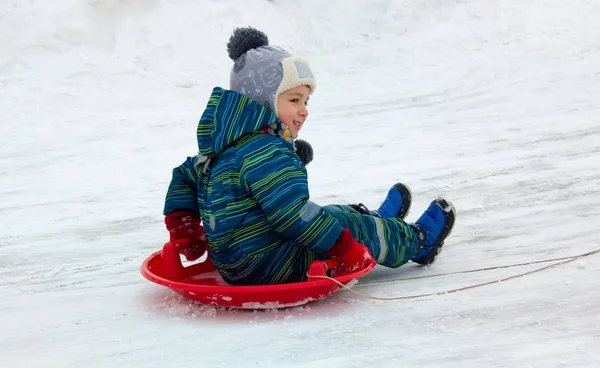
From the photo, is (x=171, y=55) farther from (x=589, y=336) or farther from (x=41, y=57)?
(x=589, y=336)

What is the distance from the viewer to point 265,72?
248cm

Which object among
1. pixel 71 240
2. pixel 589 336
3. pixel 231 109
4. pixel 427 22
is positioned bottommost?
pixel 71 240

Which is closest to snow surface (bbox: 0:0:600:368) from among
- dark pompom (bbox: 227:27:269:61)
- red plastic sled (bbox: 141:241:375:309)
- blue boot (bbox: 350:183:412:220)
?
red plastic sled (bbox: 141:241:375:309)

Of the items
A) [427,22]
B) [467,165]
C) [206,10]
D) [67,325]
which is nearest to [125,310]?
[67,325]

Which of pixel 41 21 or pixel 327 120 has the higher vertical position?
pixel 41 21

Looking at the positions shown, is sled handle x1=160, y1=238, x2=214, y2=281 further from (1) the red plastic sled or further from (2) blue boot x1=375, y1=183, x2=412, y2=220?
(2) blue boot x1=375, y1=183, x2=412, y2=220

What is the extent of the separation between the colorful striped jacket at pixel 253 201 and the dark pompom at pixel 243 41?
184mm

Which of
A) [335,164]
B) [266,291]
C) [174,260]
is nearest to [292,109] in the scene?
[266,291]

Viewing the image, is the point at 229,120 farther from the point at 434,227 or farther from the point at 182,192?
the point at 434,227

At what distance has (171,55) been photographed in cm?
767

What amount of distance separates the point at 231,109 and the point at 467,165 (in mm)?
2367

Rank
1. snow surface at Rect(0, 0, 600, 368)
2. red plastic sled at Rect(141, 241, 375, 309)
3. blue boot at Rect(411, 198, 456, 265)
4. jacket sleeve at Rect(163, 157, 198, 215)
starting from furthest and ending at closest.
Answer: blue boot at Rect(411, 198, 456, 265), jacket sleeve at Rect(163, 157, 198, 215), red plastic sled at Rect(141, 241, 375, 309), snow surface at Rect(0, 0, 600, 368)

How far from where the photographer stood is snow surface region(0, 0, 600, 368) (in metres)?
2.23

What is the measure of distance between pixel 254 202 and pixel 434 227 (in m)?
0.81
